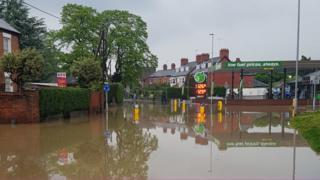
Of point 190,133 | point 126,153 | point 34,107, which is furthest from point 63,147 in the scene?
point 34,107

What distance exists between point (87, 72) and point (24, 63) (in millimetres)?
8704

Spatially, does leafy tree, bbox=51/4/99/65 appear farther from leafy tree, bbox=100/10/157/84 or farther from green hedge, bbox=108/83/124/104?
green hedge, bbox=108/83/124/104

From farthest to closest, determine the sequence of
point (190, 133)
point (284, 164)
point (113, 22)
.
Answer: point (113, 22)
point (190, 133)
point (284, 164)

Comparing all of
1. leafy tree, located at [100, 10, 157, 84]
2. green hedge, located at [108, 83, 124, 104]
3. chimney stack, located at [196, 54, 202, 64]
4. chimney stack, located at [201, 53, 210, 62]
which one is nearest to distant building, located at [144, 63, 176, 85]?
chimney stack, located at [196, 54, 202, 64]

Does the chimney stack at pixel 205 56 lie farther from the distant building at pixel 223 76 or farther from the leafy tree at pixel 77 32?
the leafy tree at pixel 77 32

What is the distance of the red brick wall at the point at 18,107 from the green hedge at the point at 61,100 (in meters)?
0.61

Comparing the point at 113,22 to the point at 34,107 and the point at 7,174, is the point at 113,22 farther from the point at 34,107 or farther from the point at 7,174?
the point at 7,174

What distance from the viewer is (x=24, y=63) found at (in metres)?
19.1

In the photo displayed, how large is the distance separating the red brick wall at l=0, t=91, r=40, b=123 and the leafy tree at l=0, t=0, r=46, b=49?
1940cm

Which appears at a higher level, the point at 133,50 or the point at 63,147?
the point at 133,50

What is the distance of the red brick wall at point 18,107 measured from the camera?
61.6 feet

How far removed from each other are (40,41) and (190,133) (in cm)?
2900

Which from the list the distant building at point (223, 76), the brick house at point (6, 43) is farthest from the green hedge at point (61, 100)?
the distant building at point (223, 76)

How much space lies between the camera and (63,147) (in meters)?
11.4
